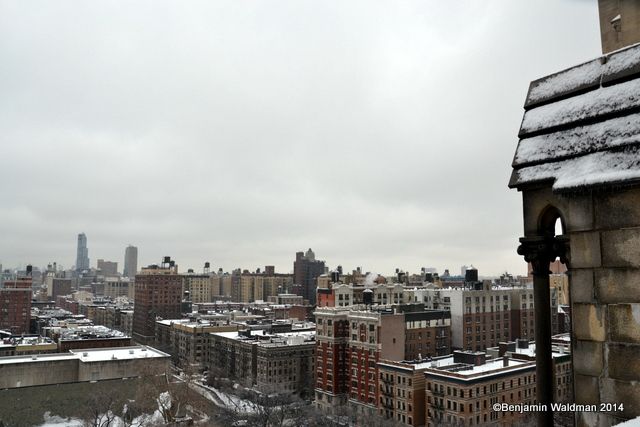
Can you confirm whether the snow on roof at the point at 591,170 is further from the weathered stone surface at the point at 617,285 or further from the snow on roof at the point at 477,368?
the snow on roof at the point at 477,368

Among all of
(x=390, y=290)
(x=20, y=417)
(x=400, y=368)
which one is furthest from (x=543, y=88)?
(x=390, y=290)

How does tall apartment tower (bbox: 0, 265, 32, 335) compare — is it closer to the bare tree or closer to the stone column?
the bare tree

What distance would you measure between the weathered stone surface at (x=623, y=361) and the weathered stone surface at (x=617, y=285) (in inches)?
25.6

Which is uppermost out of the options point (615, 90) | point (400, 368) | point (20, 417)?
point (615, 90)

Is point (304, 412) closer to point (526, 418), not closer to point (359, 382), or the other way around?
point (359, 382)

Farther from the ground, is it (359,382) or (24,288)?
(24,288)

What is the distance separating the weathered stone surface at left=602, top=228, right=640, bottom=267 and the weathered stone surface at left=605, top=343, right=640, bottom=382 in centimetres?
116

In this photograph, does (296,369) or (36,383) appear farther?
(296,369)

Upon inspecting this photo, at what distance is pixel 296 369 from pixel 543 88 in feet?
331

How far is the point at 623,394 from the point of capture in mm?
7207

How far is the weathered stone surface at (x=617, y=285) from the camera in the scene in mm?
7250

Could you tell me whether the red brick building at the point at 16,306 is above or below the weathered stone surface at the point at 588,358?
below

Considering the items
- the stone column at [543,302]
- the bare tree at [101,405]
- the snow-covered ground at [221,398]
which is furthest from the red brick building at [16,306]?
the stone column at [543,302]

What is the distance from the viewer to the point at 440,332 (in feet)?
305
